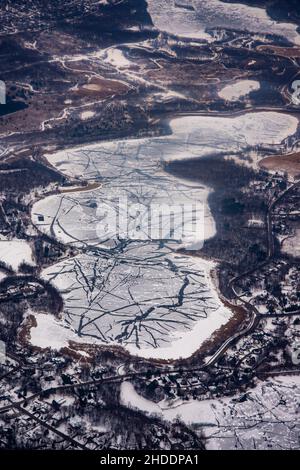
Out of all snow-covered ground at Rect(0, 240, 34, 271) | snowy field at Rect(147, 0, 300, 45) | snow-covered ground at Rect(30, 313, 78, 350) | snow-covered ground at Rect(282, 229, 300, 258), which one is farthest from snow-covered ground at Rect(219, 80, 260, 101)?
snow-covered ground at Rect(30, 313, 78, 350)

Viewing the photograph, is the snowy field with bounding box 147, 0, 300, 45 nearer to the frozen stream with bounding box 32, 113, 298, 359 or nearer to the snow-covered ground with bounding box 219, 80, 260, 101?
the snow-covered ground with bounding box 219, 80, 260, 101

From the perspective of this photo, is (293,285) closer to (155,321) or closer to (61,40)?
(155,321)

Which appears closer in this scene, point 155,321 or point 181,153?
point 155,321

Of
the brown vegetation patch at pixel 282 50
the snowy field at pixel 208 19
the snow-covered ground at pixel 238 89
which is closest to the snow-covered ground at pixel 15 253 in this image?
the snow-covered ground at pixel 238 89

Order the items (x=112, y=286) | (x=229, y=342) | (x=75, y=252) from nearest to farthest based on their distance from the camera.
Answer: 1. (x=229, y=342)
2. (x=112, y=286)
3. (x=75, y=252)
